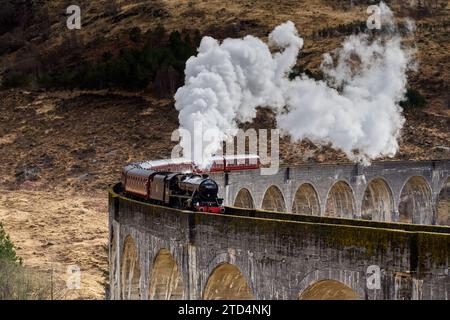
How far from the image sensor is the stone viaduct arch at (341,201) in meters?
49.3

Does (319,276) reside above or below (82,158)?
above

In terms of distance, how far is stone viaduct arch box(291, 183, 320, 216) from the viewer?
154 ft

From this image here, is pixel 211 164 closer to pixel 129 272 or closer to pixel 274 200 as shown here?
pixel 274 200

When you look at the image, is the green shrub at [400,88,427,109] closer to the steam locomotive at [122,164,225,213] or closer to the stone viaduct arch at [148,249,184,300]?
the steam locomotive at [122,164,225,213]

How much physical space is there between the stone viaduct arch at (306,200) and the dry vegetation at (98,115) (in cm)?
1354

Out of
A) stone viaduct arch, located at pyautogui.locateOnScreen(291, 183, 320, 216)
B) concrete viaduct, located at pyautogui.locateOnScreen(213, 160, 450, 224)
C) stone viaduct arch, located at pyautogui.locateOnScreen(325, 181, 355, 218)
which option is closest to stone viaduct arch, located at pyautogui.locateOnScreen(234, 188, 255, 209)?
concrete viaduct, located at pyautogui.locateOnScreen(213, 160, 450, 224)

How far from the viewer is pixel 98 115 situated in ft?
237

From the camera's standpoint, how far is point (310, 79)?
71.9 meters

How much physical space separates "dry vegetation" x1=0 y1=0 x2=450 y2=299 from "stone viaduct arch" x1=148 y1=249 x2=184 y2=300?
6186 millimetres

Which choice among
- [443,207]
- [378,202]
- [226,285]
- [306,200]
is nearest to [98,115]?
[306,200]

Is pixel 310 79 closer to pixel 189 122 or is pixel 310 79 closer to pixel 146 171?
pixel 189 122

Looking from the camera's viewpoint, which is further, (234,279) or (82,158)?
(82,158)
